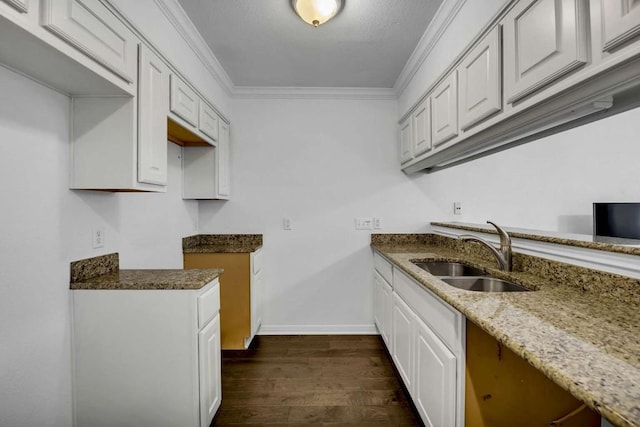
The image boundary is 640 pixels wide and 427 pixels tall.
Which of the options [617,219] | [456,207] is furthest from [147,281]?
[617,219]

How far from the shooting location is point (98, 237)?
1609mm

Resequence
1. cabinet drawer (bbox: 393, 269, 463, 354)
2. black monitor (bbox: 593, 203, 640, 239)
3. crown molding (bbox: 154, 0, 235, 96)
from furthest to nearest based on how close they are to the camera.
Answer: black monitor (bbox: 593, 203, 640, 239) → crown molding (bbox: 154, 0, 235, 96) → cabinet drawer (bbox: 393, 269, 463, 354)

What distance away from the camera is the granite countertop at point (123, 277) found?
1455mm

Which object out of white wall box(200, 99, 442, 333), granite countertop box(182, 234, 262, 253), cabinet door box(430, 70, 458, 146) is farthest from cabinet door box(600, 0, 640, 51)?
granite countertop box(182, 234, 262, 253)

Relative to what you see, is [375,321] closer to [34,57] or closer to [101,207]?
[101,207]

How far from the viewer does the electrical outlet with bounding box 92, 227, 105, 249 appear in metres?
1.58

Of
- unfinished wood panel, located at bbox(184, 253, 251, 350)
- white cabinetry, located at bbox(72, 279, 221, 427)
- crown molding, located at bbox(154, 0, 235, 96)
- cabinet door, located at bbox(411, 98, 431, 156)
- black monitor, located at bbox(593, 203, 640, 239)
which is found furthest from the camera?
black monitor, located at bbox(593, 203, 640, 239)

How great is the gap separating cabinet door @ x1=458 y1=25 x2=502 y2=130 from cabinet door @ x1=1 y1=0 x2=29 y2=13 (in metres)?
1.76

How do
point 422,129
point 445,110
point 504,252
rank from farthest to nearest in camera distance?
point 422,129 < point 445,110 < point 504,252

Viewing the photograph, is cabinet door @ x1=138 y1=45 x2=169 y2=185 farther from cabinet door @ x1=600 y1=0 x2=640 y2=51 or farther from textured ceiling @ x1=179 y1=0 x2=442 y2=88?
cabinet door @ x1=600 y1=0 x2=640 y2=51

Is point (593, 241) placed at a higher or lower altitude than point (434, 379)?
higher

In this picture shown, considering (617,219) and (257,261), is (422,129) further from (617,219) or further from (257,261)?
(617,219)

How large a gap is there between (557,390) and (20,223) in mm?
2247

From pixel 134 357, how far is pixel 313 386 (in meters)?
1.20
